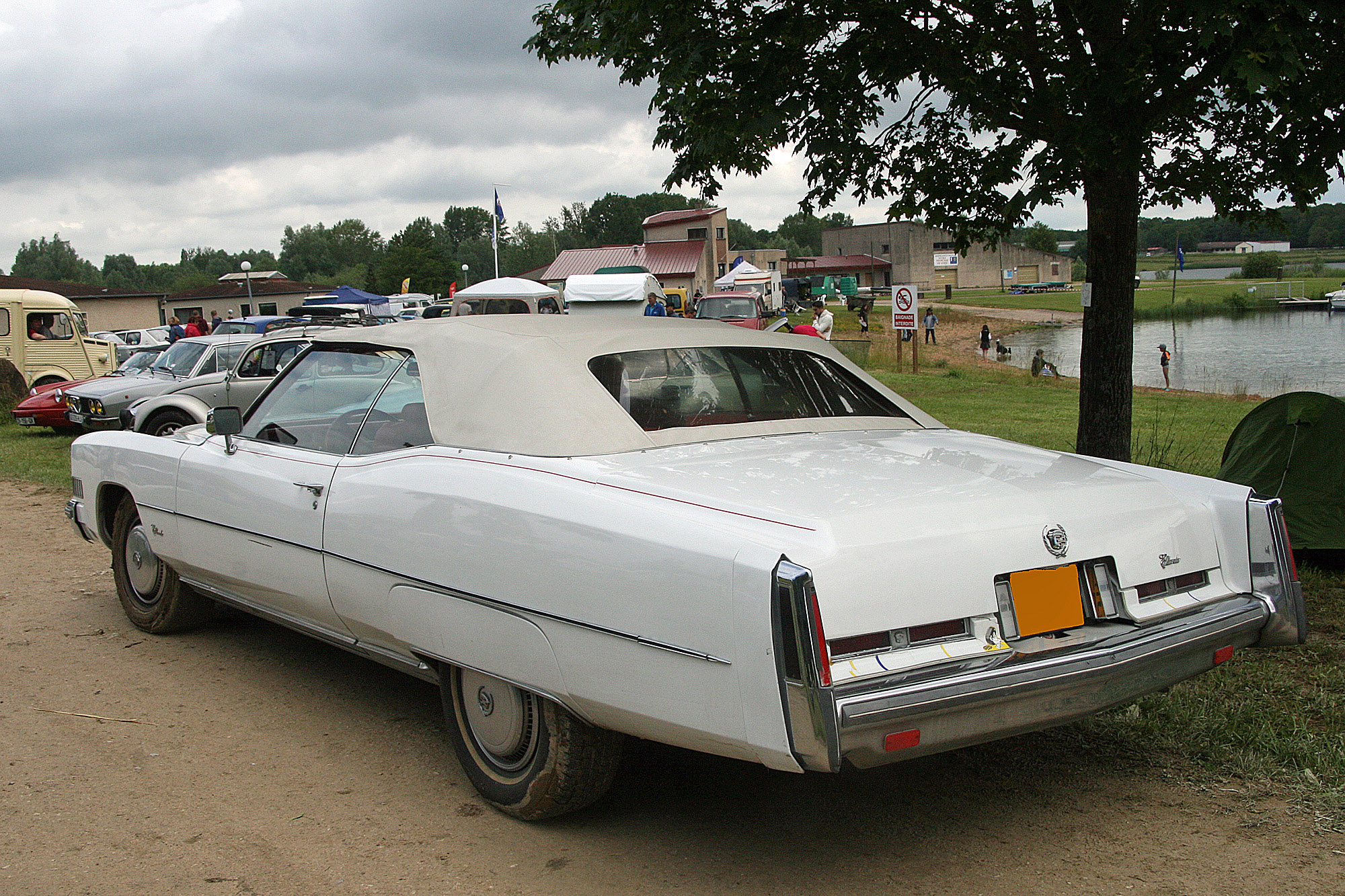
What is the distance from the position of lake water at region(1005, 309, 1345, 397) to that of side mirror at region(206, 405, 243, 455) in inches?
771

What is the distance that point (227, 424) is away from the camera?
14.4ft

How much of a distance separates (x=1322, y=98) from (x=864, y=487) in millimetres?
3616

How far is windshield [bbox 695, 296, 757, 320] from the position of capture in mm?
27359

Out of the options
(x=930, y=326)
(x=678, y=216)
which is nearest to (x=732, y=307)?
(x=930, y=326)

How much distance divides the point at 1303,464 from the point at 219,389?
11.1m

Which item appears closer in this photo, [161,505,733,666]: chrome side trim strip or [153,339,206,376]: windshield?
[161,505,733,666]: chrome side trim strip

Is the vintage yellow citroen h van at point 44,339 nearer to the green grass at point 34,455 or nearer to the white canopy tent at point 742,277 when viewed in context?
the green grass at point 34,455

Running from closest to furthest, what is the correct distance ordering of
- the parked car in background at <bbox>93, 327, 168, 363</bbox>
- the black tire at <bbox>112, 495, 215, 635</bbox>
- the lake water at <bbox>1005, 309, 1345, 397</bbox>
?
the black tire at <bbox>112, 495, 215, 635</bbox>, the lake water at <bbox>1005, 309, 1345, 397</bbox>, the parked car in background at <bbox>93, 327, 168, 363</bbox>

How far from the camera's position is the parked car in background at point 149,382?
13.7 metres

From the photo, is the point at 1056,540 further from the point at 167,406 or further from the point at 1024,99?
the point at 167,406

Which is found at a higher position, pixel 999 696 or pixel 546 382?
pixel 546 382

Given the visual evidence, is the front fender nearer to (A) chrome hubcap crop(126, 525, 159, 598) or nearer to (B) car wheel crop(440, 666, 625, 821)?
(A) chrome hubcap crop(126, 525, 159, 598)

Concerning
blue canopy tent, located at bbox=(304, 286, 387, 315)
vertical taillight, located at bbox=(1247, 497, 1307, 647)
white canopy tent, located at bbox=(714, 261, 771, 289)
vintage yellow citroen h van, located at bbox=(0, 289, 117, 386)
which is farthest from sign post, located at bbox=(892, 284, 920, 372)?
blue canopy tent, located at bbox=(304, 286, 387, 315)

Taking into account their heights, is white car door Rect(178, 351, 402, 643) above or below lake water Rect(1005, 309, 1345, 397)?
above
